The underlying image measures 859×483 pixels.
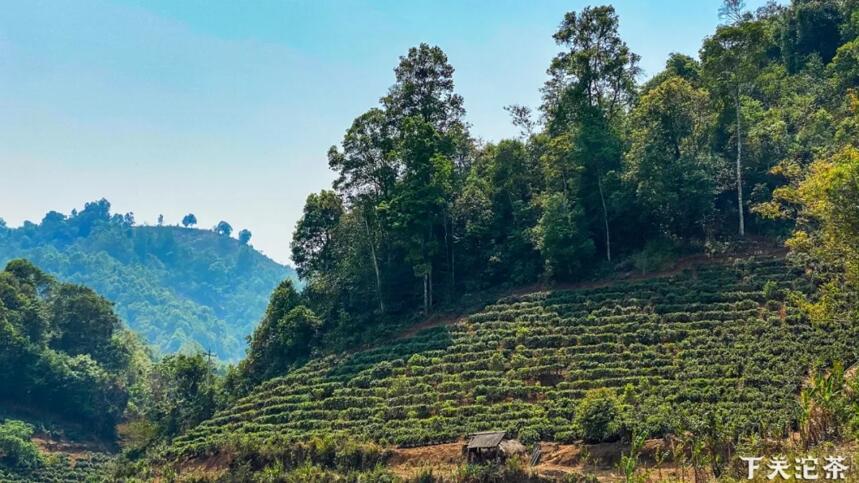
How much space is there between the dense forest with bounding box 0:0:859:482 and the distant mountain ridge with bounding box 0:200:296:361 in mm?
134651

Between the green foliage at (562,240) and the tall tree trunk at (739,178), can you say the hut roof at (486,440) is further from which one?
the tall tree trunk at (739,178)

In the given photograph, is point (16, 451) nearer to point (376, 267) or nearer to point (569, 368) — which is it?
point (376, 267)

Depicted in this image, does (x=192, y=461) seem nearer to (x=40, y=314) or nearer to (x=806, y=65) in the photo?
(x=40, y=314)

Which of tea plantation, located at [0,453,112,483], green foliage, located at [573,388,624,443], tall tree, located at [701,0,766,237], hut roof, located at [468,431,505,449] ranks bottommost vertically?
tea plantation, located at [0,453,112,483]

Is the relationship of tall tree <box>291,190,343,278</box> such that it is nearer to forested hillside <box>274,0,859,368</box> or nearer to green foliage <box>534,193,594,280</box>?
forested hillside <box>274,0,859,368</box>

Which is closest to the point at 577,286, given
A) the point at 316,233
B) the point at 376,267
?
the point at 376,267

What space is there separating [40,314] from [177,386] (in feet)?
62.0

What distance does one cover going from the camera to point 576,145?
31.2 meters

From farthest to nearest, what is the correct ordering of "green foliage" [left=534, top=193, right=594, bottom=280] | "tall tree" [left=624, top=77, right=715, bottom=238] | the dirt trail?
"green foliage" [left=534, top=193, right=594, bottom=280]
"tall tree" [left=624, top=77, right=715, bottom=238]
the dirt trail

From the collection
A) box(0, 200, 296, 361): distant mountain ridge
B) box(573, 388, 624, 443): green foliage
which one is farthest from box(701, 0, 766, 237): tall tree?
box(0, 200, 296, 361): distant mountain ridge

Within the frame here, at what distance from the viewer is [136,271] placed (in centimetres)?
18000

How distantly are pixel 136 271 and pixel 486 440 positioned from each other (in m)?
177

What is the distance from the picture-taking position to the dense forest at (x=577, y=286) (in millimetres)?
20328

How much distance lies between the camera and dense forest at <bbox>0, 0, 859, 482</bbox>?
66.7 feet
